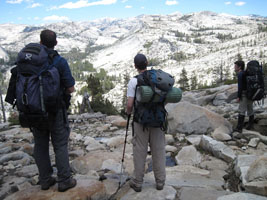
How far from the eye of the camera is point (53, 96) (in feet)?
10.3

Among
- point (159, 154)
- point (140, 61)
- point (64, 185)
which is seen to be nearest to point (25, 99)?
point (64, 185)

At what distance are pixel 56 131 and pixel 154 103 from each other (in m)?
1.57

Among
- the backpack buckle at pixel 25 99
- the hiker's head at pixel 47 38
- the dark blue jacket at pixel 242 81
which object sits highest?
the hiker's head at pixel 47 38

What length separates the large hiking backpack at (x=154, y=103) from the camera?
3588mm

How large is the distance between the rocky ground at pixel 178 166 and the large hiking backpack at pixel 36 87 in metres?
1.30

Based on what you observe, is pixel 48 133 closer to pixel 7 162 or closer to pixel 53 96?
pixel 53 96

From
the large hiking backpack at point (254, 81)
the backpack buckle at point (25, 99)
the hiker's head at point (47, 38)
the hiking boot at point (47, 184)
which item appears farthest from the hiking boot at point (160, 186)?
the large hiking backpack at point (254, 81)

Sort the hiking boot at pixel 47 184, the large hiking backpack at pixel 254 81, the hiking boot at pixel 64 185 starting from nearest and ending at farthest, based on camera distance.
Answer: the hiking boot at pixel 64 185 → the hiking boot at pixel 47 184 → the large hiking backpack at pixel 254 81

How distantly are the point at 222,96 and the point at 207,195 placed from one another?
18.3m

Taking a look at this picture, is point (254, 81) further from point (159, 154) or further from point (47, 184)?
point (47, 184)

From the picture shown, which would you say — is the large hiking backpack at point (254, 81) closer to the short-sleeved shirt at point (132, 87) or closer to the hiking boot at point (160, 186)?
the hiking boot at point (160, 186)

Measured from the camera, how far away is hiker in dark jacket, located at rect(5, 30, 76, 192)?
3357 millimetres

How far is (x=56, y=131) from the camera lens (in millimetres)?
3443

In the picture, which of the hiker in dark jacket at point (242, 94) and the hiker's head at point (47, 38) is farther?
the hiker in dark jacket at point (242, 94)
